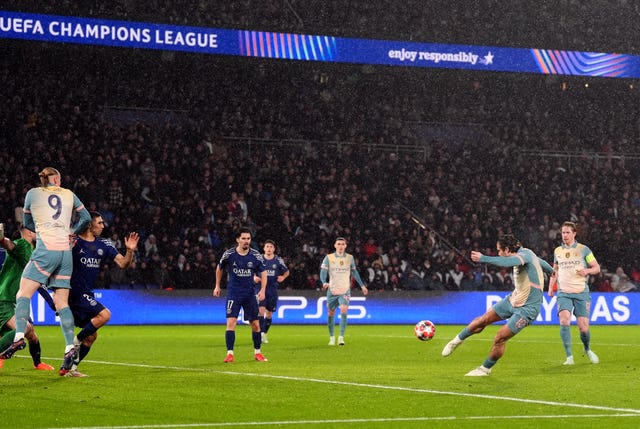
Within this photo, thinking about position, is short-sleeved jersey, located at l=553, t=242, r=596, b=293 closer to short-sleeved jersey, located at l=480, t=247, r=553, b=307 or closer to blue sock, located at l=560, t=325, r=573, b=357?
blue sock, located at l=560, t=325, r=573, b=357

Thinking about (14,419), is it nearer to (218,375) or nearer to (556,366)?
(218,375)

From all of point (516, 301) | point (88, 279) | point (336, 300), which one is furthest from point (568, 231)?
point (88, 279)

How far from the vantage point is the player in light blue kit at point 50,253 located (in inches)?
495

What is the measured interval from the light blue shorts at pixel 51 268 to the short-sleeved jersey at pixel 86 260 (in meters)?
0.47

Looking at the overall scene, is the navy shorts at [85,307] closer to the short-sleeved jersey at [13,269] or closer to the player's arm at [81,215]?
the player's arm at [81,215]

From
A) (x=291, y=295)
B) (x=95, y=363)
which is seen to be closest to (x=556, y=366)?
(x=95, y=363)

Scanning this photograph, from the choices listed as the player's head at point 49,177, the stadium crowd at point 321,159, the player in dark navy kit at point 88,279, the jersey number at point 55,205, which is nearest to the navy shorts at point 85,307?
the player in dark navy kit at point 88,279

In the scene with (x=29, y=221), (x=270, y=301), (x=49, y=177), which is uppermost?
(x=49, y=177)

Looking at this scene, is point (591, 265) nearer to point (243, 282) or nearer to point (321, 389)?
point (243, 282)

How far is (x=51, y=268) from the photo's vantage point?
12.6m

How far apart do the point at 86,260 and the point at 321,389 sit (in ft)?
12.0

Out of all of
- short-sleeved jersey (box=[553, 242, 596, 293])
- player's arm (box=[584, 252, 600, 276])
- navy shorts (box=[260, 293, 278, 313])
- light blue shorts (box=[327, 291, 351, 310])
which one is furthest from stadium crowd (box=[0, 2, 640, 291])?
player's arm (box=[584, 252, 600, 276])

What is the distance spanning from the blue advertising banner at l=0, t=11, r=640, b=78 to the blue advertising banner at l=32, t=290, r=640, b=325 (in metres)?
8.31

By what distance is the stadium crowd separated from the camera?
33.3 m
